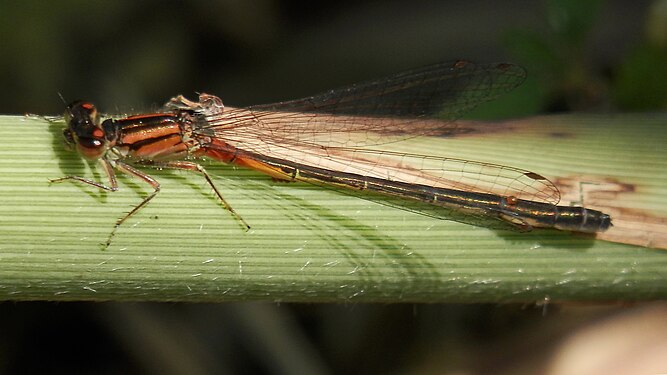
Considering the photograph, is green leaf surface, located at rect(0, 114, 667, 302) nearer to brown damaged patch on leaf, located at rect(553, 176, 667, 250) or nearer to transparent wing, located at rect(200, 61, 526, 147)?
brown damaged patch on leaf, located at rect(553, 176, 667, 250)

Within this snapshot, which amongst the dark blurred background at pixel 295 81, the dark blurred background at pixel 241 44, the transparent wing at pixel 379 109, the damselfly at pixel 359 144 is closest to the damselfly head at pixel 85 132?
the damselfly at pixel 359 144

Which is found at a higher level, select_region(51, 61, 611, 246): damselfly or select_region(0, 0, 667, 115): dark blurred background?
select_region(0, 0, 667, 115): dark blurred background

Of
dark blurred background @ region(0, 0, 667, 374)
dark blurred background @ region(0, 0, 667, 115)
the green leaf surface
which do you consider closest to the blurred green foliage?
Answer: dark blurred background @ region(0, 0, 667, 374)

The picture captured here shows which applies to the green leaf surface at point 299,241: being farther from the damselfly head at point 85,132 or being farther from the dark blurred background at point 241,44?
the dark blurred background at point 241,44

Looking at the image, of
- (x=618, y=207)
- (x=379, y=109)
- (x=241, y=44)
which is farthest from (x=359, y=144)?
(x=241, y=44)

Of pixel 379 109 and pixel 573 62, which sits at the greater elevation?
pixel 573 62

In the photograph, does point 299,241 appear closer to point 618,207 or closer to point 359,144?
point 359,144

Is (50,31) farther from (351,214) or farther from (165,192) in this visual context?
(351,214)
